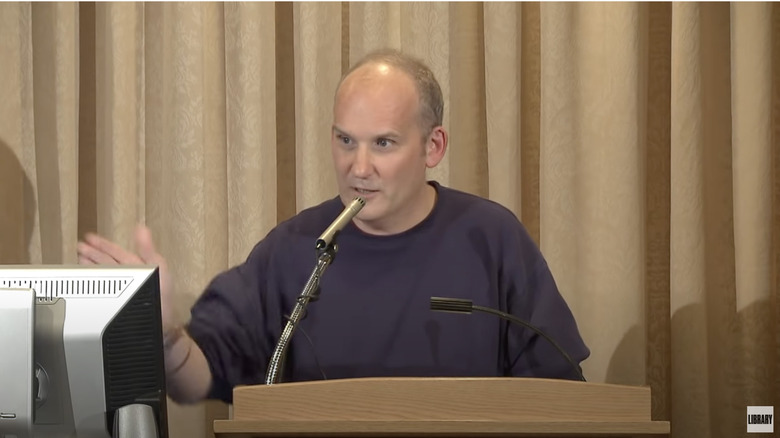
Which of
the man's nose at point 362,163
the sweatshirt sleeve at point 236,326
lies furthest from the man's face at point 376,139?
the sweatshirt sleeve at point 236,326

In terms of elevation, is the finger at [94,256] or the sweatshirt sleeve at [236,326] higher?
the finger at [94,256]

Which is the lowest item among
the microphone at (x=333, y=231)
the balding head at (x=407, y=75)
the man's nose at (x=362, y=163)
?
the microphone at (x=333, y=231)

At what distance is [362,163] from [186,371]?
1.67 ft

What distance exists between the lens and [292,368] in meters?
2.10

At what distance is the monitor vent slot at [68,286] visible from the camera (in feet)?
4.43

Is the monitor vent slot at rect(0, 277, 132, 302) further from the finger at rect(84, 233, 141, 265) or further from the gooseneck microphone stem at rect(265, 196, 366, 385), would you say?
the gooseneck microphone stem at rect(265, 196, 366, 385)

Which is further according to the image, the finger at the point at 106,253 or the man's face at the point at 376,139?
the man's face at the point at 376,139

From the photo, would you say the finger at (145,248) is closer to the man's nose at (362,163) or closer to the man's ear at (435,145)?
the man's nose at (362,163)

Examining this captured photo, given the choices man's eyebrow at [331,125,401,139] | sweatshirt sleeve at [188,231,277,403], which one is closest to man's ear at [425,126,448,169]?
man's eyebrow at [331,125,401,139]

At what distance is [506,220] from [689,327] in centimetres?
70

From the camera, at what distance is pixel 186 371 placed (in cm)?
189

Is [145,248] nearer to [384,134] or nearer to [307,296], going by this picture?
[307,296]

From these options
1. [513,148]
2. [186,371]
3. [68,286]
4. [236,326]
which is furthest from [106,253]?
[513,148]

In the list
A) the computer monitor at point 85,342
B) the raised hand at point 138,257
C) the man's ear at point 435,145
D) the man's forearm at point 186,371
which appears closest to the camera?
the computer monitor at point 85,342
